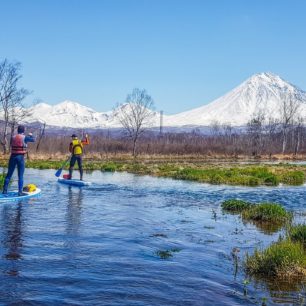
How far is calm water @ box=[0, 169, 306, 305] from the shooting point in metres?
7.35

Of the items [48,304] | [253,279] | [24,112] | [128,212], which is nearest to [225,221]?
[128,212]

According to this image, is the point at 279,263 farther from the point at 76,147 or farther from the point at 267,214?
the point at 76,147

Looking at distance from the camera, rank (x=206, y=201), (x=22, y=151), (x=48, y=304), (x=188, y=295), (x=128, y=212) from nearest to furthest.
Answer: (x=48, y=304) < (x=188, y=295) < (x=128, y=212) < (x=22, y=151) < (x=206, y=201)

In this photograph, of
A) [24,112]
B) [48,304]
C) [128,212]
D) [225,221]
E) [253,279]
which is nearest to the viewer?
[48,304]

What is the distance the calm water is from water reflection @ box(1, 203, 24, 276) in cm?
2

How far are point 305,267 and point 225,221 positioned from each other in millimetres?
5737

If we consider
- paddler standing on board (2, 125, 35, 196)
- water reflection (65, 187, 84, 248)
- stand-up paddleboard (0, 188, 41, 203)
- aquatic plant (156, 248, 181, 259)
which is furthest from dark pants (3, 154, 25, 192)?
aquatic plant (156, 248, 181, 259)

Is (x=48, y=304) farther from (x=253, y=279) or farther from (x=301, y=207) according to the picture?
(x=301, y=207)

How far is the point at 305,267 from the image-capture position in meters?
8.81

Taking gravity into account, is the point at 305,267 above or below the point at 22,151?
below

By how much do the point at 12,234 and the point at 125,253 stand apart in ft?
9.87

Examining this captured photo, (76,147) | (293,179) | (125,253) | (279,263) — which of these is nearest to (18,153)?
(76,147)

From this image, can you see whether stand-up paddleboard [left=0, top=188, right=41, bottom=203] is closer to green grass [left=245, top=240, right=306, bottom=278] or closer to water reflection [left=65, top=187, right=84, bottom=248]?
water reflection [left=65, top=187, right=84, bottom=248]

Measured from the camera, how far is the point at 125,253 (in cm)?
991
